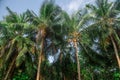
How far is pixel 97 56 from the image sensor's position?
119 ft

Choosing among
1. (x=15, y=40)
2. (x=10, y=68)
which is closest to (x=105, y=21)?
(x=15, y=40)

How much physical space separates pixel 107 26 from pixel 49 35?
271 inches

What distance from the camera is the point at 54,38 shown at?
3231cm

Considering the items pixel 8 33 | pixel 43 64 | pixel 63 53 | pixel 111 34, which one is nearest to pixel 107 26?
pixel 111 34

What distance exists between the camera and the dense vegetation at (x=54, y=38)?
32156mm

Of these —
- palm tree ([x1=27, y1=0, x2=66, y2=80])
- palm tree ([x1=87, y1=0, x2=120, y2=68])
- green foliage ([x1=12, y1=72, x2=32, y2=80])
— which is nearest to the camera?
palm tree ([x1=27, y1=0, x2=66, y2=80])

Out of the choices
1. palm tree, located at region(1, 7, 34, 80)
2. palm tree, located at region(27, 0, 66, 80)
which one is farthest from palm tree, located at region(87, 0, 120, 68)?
palm tree, located at region(1, 7, 34, 80)

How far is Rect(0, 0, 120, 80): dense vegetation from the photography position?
3216cm

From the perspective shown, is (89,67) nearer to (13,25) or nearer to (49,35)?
(49,35)

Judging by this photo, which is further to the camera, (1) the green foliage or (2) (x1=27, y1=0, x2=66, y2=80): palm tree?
(1) the green foliage

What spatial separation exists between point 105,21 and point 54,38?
6.39m

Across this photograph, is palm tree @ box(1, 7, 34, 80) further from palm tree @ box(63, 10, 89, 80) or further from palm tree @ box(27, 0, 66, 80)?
palm tree @ box(63, 10, 89, 80)

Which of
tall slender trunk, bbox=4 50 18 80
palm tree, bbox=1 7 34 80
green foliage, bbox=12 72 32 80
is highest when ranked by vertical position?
palm tree, bbox=1 7 34 80

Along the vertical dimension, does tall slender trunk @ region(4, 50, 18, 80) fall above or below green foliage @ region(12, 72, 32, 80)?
above
